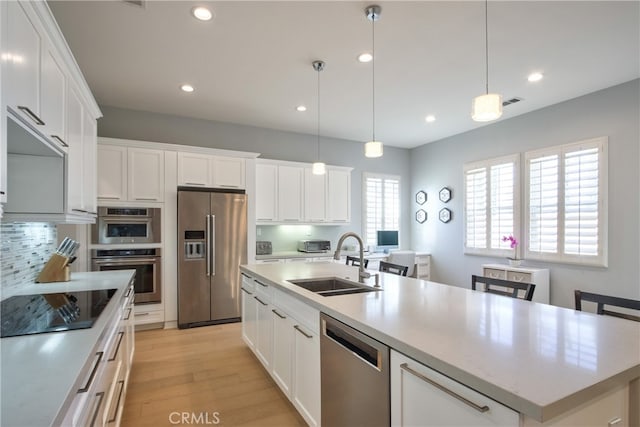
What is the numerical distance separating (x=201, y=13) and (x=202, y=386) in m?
2.91

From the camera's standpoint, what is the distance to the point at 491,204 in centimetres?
500

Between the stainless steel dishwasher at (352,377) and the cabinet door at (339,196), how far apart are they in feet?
12.6

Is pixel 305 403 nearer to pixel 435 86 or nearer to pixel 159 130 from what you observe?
pixel 435 86

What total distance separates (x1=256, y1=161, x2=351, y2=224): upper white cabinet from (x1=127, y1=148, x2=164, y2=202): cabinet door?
1.37 metres

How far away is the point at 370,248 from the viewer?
6.00m

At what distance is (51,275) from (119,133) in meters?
A: 2.48

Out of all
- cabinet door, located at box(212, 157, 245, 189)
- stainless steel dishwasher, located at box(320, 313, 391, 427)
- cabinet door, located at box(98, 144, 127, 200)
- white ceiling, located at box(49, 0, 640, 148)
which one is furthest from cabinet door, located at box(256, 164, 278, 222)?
stainless steel dishwasher, located at box(320, 313, 391, 427)

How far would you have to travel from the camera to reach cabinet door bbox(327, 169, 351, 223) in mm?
5512

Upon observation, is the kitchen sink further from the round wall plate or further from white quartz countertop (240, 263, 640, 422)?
the round wall plate

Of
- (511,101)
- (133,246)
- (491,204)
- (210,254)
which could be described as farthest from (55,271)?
A: (491,204)

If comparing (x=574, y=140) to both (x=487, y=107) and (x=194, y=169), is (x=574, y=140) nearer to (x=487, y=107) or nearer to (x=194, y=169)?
(x=487, y=107)

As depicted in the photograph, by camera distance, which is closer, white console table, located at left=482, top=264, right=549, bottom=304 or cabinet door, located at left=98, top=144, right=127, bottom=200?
cabinet door, located at left=98, top=144, right=127, bottom=200

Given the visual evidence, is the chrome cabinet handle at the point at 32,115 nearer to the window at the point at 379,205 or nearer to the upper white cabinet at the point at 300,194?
the upper white cabinet at the point at 300,194

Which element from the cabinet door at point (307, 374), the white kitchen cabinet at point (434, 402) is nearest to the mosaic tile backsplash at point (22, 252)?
the cabinet door at point (307, 374)
